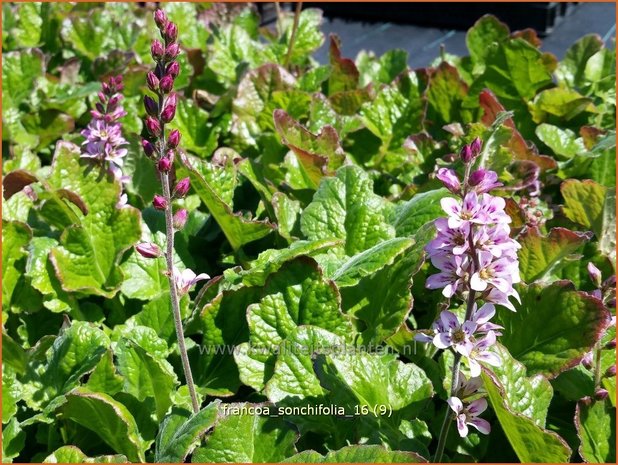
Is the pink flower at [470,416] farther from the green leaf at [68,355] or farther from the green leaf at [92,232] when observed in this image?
the green leaf at [92,232]

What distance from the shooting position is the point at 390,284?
2.36 meters

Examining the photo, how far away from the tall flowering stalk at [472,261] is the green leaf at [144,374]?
0.80 metres

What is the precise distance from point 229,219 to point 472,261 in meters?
1.04

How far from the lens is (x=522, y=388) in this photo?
83.3 inches

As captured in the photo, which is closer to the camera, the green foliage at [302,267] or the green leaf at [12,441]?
the green foliage at [302,267]

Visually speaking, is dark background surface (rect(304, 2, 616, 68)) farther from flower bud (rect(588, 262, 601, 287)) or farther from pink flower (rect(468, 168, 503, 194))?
pink flower (rect(468, 168, 503, 194))

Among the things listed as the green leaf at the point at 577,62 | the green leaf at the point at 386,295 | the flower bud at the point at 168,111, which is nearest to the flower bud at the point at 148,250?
the flower bud at the point at 168,111

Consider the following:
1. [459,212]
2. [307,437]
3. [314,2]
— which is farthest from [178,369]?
[314,2]

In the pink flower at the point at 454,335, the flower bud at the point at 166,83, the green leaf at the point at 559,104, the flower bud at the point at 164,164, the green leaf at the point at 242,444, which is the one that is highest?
the flower bud at the point at 166,83

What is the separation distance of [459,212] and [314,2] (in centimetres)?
796

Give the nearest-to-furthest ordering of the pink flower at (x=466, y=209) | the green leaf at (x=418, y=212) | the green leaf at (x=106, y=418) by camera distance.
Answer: the pink flower at (x=466, y=209) < the green leaf at (x=106, y=418) < the green leaf at (x=418, y=212)

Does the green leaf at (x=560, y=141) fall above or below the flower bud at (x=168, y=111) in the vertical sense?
below

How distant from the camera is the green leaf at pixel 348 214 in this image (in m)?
2.57

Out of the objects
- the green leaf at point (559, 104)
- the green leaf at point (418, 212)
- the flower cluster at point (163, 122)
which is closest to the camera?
the flower cluster at point (163, 122)
